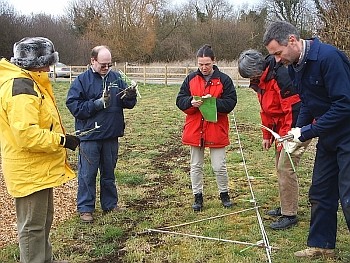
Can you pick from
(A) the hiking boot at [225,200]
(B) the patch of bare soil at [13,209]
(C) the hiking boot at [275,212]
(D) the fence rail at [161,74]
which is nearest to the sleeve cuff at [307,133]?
(C) the hiking boot at [275,212]

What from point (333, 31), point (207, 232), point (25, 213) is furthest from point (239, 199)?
point (333, 31)

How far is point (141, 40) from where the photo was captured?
1577 inches

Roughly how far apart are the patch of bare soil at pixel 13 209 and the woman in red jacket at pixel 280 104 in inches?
93.0

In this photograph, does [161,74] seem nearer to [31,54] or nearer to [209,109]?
[209,109]

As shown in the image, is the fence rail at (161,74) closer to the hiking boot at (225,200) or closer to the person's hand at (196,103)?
the hiking boot at (225,200)

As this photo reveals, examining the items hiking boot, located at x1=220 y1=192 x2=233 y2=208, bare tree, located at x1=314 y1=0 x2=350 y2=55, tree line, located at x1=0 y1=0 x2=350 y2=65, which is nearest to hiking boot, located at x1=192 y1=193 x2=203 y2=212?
hiking boot, located at x1=220 y1=192 x2=233 y2=208

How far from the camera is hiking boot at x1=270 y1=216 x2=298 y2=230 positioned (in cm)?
477

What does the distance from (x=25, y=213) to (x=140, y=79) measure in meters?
26.2

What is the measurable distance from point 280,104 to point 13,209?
3.29 meters

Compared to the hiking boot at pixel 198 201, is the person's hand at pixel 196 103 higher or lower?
Answer: higher

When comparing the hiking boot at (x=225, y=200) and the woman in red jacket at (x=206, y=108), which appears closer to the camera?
the woman in red jacket at (x=206, y=108)

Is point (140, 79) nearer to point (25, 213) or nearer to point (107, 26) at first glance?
point (107, 26)

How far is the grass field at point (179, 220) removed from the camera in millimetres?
4238

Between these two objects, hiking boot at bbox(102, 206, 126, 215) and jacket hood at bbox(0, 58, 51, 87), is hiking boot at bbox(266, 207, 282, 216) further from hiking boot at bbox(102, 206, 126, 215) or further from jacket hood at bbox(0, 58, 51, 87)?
jacket hood at bbox(0, 58, 51, 87)
